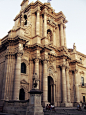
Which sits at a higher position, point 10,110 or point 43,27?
point 43,27

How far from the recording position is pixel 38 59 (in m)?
24.2

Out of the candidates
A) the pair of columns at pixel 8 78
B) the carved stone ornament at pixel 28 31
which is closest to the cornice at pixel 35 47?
the carved stone ornament at pixel 28 31

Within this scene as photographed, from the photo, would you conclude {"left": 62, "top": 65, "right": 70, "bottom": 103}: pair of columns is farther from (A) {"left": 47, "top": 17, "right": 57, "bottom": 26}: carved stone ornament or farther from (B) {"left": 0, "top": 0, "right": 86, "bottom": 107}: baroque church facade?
(A) {"left": 47, "top": 17, "right": 57, "bottom": 26}: carved stone ornament

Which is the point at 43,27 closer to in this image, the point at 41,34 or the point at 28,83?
the point at 41,34

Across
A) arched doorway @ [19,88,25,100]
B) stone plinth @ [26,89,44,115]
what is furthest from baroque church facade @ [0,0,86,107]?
stone plinth @ [26,89,44,115]

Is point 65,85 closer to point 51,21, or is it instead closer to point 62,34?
point 62,34

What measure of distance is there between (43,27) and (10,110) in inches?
651

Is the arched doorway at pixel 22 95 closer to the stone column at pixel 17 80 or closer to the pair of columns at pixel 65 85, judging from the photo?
the stone column at pixel 17 80

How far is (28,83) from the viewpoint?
23688 millimetres

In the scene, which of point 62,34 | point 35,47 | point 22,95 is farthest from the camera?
point 62,34

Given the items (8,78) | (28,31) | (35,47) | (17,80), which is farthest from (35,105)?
(28,31)

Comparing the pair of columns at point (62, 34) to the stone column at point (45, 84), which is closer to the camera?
the stone column at point (45, 84)

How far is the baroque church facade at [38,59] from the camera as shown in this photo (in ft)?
69.1

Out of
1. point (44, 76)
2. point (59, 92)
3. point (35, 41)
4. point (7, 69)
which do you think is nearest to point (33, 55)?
point (35, 41)
